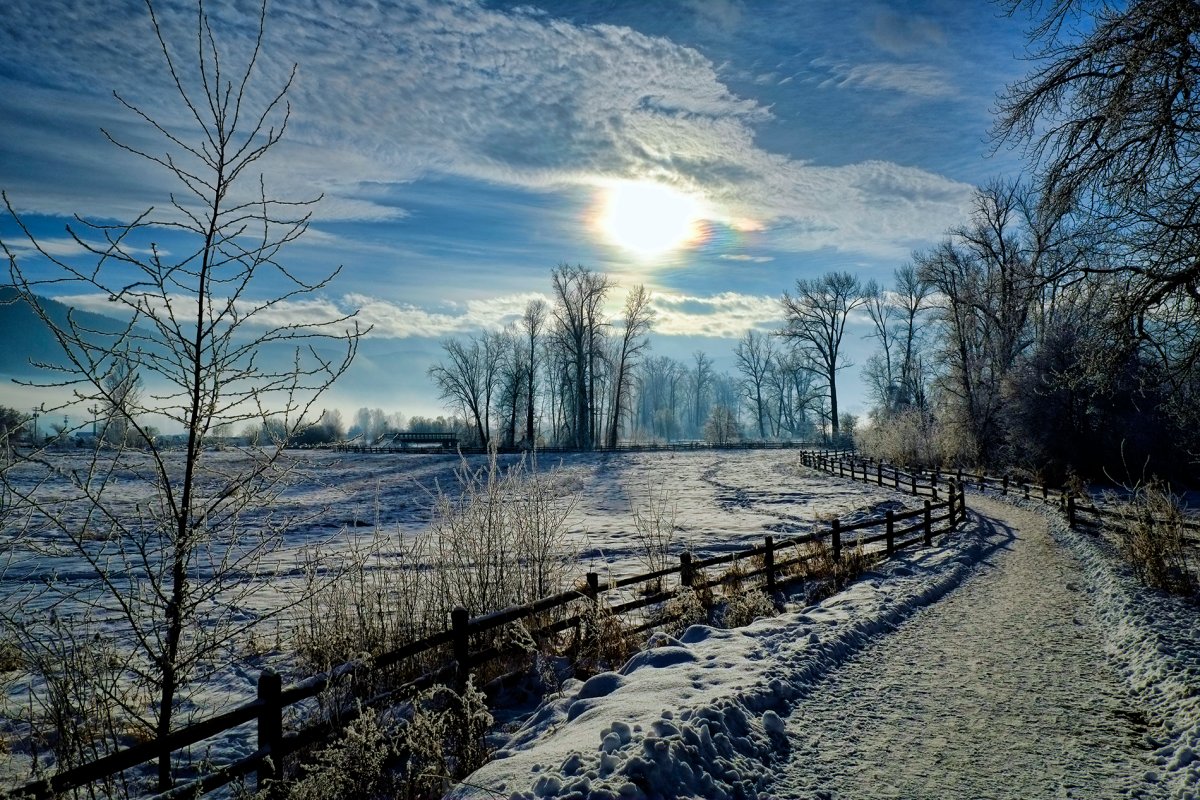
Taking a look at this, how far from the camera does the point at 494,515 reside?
802 cm

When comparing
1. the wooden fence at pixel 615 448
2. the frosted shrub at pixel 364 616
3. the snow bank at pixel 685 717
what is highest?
the wooden fence at pixel 615 448

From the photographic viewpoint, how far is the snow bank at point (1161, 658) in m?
4.68

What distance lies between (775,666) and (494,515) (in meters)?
3.78

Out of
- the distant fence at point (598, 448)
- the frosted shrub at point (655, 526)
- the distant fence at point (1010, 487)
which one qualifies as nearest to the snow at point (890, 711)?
the frosted shrub at point (655, 526)

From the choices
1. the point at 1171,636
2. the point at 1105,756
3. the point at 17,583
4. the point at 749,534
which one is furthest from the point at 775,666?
the point at 17,583

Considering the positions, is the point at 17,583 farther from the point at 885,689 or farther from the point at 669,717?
the point at 885,689

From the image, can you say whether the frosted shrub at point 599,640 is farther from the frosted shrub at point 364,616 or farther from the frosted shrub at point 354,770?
the frosted shrub at point 354,770

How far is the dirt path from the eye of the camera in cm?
442

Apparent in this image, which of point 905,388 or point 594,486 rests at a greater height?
point 905,388

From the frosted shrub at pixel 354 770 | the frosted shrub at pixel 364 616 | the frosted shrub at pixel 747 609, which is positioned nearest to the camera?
the frosted shrub at pixel 354 770

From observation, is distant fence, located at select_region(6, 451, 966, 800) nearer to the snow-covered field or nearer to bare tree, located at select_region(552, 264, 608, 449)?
the snow-covered field

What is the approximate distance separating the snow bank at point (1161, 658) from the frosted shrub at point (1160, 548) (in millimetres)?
236

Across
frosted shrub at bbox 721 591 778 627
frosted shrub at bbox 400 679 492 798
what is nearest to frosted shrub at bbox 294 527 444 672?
frosted shrub at bbox 400 679 492 798

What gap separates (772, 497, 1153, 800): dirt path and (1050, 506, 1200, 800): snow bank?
0.17m
